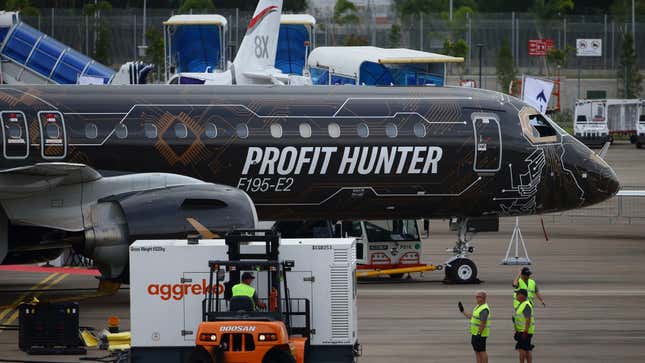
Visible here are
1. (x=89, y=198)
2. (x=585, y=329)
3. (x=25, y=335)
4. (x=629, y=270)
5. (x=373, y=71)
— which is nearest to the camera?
(x=25, y=335)

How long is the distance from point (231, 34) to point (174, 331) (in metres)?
64.7

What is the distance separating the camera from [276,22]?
52.6 m

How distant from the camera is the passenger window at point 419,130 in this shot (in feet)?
89.5

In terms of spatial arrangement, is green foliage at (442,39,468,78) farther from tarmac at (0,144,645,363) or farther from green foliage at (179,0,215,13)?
tarmac at (0,144,645,363)

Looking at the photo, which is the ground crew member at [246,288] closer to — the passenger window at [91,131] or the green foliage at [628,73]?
the passenger window at [91,131]

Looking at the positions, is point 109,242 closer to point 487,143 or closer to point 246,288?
point 246,288

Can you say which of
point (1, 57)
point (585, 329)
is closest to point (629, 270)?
point (585, 329)

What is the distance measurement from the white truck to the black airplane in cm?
447

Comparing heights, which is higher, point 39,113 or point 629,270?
point 39,113

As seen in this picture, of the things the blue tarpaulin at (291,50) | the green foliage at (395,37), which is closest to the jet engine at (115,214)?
the blue tarpaulin at (291,50)

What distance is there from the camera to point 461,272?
28.8 metres

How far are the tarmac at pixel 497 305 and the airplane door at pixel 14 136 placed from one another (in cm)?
288

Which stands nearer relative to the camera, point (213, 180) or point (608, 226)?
point (213, 180)

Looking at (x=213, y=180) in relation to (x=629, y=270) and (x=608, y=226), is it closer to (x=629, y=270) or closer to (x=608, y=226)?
(x=629, y=270)
